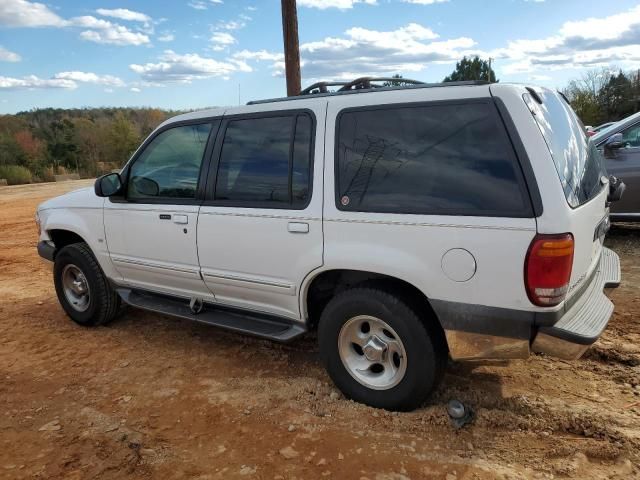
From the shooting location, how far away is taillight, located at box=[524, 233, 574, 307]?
2.54 metres

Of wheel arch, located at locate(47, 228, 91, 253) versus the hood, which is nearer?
the hood

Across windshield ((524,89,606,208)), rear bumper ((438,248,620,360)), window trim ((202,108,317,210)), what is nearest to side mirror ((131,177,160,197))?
window trim ((202,108,317,210))

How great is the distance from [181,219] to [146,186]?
603 millimetres

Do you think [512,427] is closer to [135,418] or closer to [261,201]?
[261,201]

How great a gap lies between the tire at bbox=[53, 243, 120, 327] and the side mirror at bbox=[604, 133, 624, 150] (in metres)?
6.25

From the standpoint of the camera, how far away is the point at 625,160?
22.1ft

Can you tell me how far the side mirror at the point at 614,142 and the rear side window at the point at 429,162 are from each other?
4.91 m

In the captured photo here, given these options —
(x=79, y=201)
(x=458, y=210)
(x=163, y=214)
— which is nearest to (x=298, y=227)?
(x=458, y=210)

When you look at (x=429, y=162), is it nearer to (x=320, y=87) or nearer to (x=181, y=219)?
(x=320, y=87)

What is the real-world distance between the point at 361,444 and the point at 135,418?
1.52 metres

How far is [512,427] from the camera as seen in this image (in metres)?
3.02

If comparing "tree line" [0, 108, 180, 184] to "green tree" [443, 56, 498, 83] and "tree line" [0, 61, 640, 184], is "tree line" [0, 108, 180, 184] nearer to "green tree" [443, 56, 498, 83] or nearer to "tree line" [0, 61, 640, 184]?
"tree line" [0, 61, 640, 184]

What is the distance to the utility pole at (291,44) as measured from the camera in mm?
8055

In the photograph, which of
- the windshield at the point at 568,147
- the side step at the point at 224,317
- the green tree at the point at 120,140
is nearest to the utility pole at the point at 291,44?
the side step at the point at 224,317
